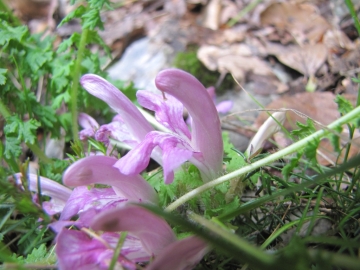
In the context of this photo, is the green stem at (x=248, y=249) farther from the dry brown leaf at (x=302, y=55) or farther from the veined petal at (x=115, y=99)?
the dry brown leaf at (x=302, y=55)

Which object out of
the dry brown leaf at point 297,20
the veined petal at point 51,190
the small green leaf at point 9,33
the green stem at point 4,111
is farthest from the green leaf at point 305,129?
the dry brown leaf at point 297,20

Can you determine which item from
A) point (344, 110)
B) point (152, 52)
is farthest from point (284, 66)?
point (344, 110)

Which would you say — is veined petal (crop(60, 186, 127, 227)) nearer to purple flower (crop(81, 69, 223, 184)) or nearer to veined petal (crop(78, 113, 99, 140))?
purple flower (crop(81, 69, 223, 184))

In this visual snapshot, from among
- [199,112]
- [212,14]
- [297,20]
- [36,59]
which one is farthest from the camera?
[212,14]

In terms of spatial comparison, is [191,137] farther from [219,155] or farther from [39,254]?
[39,254]

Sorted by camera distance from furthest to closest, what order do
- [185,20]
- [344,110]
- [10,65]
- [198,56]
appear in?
[185,20] → [198,56] → [10,65] → [344,110]

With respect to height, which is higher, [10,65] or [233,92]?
[10,65]

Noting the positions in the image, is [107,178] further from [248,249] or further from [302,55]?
[302,55]

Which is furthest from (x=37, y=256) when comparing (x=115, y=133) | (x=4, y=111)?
(x=4, y=111)
